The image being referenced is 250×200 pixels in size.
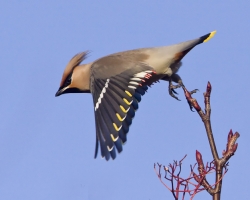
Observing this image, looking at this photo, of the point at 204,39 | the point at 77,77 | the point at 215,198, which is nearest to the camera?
the point at 215,198

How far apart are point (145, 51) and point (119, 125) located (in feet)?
3.91

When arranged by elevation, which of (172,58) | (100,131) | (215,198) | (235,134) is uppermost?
(172,58)

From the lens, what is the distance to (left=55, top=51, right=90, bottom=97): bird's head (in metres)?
4.95

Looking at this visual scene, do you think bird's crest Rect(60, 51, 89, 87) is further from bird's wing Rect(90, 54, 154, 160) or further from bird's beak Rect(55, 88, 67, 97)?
bird's wing Rect(90, 54, 154, 160)

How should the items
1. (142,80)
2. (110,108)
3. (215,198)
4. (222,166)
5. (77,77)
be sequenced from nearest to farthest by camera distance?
(215,198) < (222,166) < (110,108) < (142,80) < (77,77)

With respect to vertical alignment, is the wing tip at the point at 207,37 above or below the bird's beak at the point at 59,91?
above

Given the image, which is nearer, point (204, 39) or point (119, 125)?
point (119, 125)

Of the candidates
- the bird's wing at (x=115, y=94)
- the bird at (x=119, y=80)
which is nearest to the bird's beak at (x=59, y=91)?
the bird at (x=119, y=80)

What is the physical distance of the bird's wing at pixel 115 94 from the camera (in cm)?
359

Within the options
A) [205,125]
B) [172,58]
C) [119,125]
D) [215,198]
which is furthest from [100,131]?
[215,198]

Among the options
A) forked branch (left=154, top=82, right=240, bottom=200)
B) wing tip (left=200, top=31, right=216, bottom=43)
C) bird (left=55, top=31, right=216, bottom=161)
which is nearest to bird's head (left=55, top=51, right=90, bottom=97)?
bird (left=55, top=31, right=216, bottom=161)

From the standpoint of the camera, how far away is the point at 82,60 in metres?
5.21

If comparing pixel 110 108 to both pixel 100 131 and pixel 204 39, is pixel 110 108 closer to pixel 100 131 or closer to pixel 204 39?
pixel 100 131

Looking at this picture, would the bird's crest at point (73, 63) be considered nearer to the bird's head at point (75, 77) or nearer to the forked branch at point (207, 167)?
the bird's head at point (75, 77)
